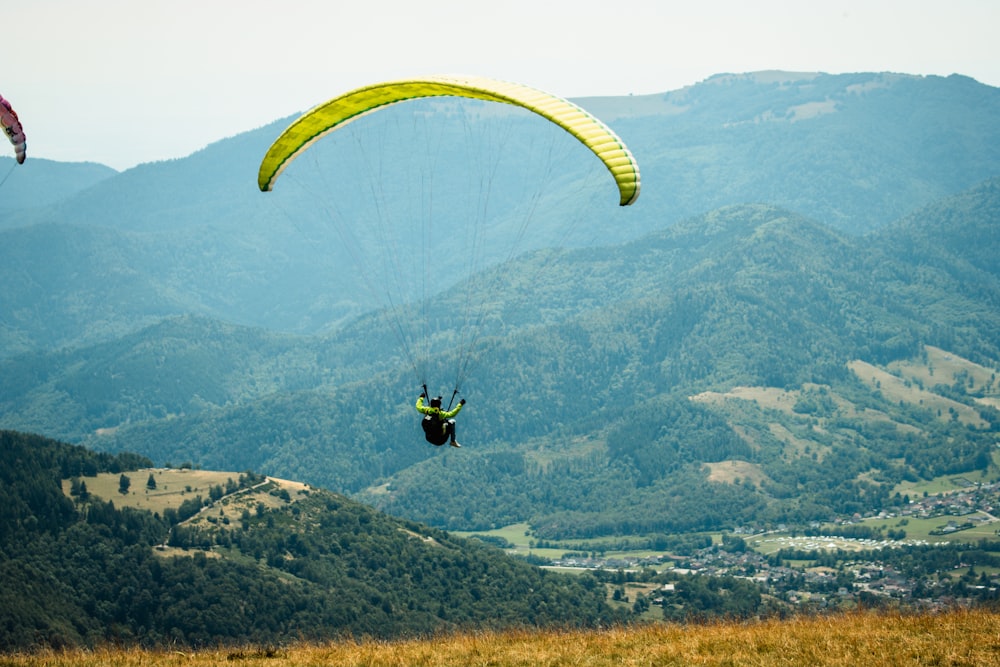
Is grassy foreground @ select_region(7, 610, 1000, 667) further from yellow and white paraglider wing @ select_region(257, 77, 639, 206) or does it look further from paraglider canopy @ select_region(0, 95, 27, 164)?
paraglider canopy @ select_region(0, 95, 27, 164)

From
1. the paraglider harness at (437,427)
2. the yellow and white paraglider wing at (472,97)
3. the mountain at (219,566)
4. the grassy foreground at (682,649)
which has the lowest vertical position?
the mountain at (219,566)

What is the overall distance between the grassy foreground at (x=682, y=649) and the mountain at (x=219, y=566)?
61.9m

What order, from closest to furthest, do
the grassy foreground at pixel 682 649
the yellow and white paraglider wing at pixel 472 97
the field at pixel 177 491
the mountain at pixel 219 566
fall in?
the grassy foreground at pixel 682 649
the yellow and white paraglider wing at pixel 472 97
the mountain at pixel 219 566
the field at pixel 177 491

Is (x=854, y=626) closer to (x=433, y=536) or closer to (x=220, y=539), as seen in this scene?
(x=220, y=539)

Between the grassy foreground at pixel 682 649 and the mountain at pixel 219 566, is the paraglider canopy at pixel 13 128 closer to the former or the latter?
the grassy foreground at pixel 682 649

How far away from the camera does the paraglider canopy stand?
38.4 m

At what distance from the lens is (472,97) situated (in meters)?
32.1

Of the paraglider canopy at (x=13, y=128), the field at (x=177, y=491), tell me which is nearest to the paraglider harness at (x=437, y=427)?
the paraglider canopy at (x=13, y=128)

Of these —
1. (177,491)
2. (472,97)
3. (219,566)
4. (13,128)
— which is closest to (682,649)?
(472,97)

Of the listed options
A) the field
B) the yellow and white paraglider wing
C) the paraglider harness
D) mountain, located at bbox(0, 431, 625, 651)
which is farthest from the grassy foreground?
the field

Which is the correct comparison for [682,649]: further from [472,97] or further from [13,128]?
[13,128]

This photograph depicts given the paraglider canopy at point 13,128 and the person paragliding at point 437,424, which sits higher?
the paraglider canopy at point 13,128

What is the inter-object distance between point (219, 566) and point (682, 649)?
311 feet

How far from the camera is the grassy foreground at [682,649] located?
981 inches
